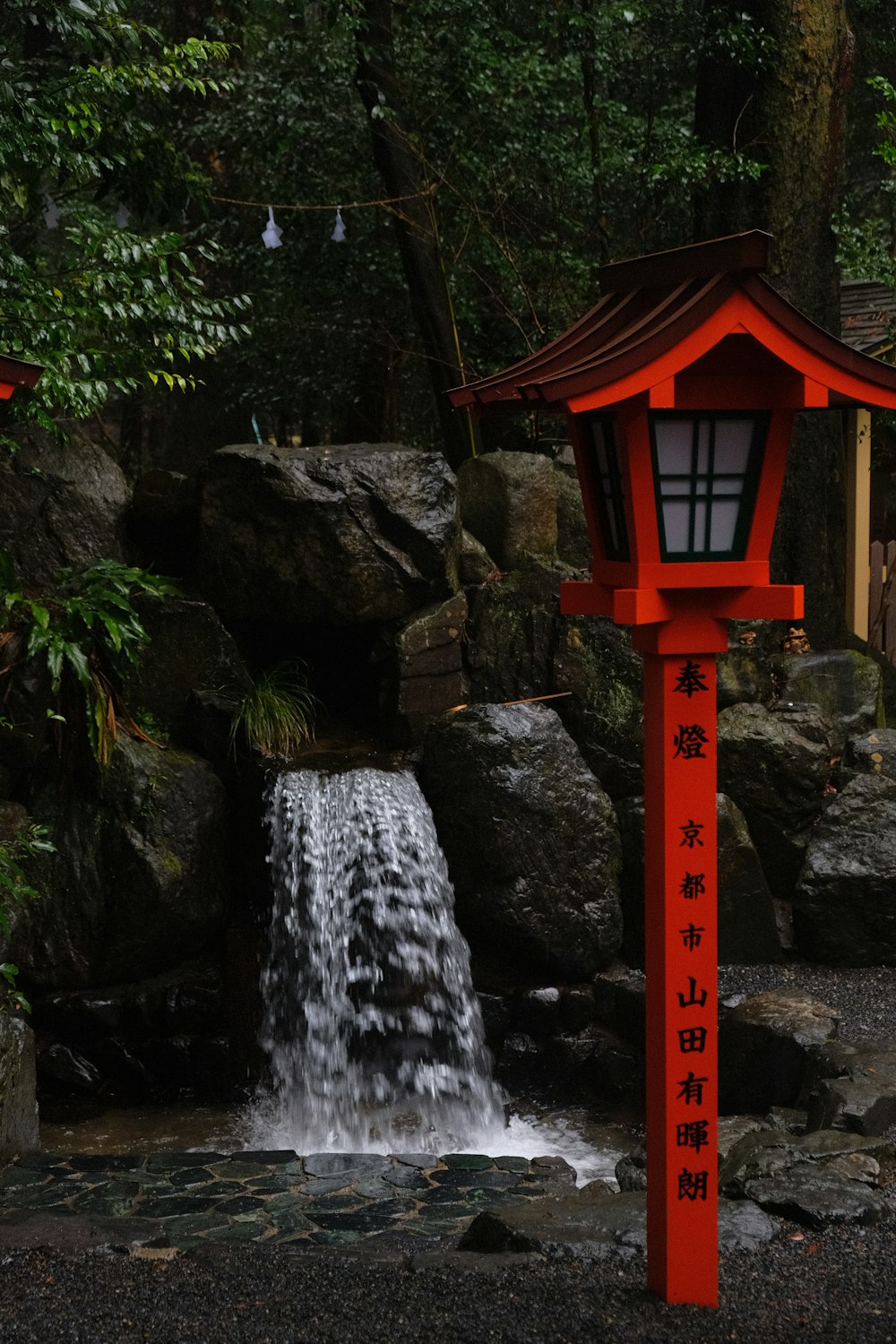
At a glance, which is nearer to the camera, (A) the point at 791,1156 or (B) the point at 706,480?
(B) the point at 706,480

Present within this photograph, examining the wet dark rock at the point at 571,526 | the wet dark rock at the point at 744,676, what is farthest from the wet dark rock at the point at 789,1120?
the wet dark rock at the point at 571,526

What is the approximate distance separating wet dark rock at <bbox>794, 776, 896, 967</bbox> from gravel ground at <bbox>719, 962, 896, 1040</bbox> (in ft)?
0.47

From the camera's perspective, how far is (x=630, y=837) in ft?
28.8

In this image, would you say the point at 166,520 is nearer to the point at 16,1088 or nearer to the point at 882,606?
the point at 16,1088

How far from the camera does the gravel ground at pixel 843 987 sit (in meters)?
7.29

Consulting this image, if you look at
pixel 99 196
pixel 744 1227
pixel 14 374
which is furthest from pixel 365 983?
pixel 99 196

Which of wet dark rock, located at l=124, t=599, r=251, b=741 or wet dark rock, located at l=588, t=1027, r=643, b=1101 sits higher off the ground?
wet dark rock, located at l=124, t=599, r=251, b=741

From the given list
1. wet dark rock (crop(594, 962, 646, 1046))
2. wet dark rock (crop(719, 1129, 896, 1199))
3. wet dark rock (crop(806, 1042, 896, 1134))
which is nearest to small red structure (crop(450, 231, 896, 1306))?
wet dark rock (crop(719, 1129, 896, 1199))

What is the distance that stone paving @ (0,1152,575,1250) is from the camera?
5578mm

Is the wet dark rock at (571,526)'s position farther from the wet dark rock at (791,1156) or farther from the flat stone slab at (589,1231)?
the flat stone slab at (589,1231)

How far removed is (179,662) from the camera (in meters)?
9.15

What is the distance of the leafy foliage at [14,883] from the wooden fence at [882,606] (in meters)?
8.06

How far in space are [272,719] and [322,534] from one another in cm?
138

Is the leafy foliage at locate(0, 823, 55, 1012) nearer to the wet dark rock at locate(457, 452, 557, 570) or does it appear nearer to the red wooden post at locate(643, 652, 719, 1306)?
the red wooden post at locate(643, 652, 719, 1306)
